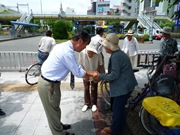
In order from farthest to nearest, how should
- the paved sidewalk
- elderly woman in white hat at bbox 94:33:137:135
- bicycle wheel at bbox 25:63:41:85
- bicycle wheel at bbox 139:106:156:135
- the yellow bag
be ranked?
bicycle wheel at bbox 25:63:41:85, the paved sidewalk, bicycle wheel at bbox 139:106:156:135, elderly woman in white hat at bbox 94:33:137:135, the yellow bag

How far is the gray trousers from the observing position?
2.28 meters

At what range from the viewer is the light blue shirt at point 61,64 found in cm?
213

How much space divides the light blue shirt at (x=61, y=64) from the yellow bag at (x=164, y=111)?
0.99m

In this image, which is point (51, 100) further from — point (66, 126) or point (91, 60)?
point (91, 60)

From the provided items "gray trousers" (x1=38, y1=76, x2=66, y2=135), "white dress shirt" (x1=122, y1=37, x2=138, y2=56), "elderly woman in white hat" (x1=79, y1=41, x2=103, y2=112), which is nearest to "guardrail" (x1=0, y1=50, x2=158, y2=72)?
"white dress shirt" (x1=122, y1=37, x2=138, y2=56)

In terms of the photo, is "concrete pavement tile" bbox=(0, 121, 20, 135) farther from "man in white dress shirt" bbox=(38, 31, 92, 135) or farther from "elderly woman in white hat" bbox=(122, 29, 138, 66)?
"elderly woman in white hat" bbox=(122, 29, 138, 66)

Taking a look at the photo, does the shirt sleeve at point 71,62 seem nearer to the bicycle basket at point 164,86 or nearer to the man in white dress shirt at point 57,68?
the man in white dress shirt at point 57,68

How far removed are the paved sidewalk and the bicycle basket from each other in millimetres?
1322

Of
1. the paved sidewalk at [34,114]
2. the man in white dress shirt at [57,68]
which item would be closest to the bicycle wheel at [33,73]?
the paved sidewalk at [34,114]

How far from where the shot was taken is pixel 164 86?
2686 mm

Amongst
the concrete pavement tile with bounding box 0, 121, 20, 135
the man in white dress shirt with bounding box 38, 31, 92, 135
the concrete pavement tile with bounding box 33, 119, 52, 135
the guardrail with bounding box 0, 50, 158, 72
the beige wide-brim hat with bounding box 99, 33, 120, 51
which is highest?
the beige wide-brim hat with bounding box 99, 33, 120, 51

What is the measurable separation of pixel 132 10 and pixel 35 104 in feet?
271

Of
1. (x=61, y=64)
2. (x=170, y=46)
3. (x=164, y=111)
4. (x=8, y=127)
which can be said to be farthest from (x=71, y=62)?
(x=170, y=46)

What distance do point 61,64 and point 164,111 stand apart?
1402 mm
